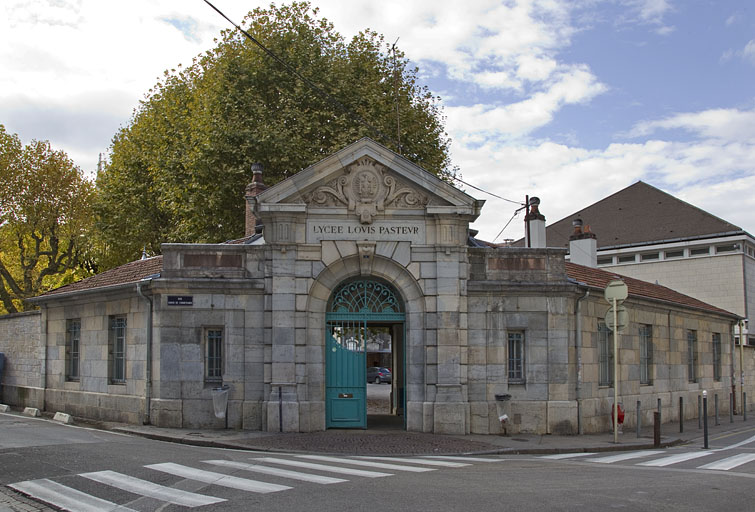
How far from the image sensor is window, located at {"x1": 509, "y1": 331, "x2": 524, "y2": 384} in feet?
53.8

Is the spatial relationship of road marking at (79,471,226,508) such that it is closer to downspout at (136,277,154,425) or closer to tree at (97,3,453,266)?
downspout at (136,277,154,425)

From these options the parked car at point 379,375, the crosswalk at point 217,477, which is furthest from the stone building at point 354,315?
the parked car at point 379,375

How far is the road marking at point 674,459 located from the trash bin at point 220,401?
27.5 feet

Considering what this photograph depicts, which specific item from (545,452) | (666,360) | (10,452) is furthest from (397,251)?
(666,360)

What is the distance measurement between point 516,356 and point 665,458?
422 centimetres

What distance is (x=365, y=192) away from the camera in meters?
16.1

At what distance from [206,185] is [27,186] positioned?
11.3 meters

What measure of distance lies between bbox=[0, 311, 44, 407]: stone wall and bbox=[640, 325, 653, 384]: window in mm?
17096

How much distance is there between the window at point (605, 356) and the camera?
60.5 ft

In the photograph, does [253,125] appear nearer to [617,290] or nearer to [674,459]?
[617,290]

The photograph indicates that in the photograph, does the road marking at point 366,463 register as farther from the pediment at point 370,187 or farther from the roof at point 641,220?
the roof at point 641,220

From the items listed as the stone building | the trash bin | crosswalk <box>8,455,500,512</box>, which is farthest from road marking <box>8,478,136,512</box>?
the stone building

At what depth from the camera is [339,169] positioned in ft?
52.5

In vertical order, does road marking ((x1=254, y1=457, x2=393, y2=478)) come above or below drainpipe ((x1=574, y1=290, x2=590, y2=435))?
below
